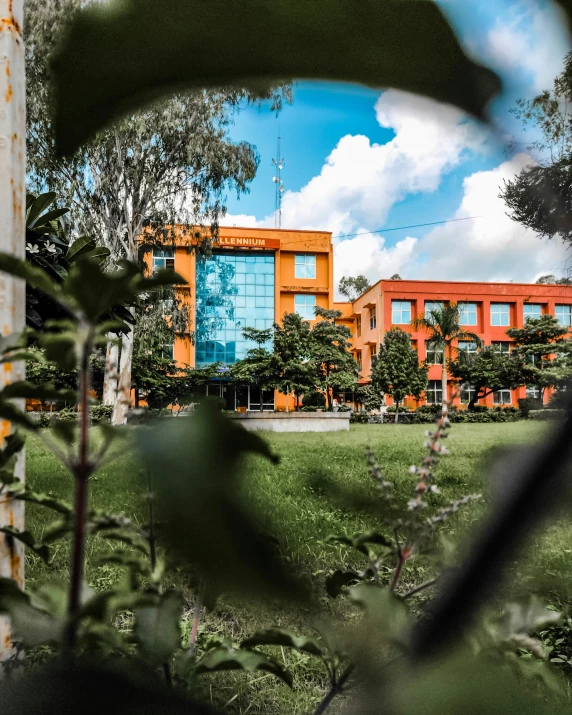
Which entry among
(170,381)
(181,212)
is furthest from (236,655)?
(181,212)

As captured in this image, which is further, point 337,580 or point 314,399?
point 314,399

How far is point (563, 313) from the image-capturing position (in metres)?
0.13

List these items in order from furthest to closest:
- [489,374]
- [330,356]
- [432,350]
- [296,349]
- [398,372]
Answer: [398,372] → [330,356] → [296,349] → [432,350] → [489,374]

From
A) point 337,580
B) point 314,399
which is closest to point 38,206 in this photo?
point 337,580

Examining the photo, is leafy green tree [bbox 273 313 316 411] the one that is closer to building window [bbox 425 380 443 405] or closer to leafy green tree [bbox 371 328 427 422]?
leafy green tree [bbox 371 328 427 422]

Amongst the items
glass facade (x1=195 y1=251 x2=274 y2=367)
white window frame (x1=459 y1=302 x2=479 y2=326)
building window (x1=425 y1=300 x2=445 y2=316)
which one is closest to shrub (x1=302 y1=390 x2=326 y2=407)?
building window (x1=425 y1=300 x2=445 y2=316)

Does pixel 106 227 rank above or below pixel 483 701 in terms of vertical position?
above

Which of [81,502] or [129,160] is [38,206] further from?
[81,502]

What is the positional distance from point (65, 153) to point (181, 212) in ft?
0.44

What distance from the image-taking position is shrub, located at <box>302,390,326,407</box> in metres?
10.9

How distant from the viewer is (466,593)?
89 millimetres

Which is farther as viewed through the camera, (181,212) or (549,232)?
(181,212)

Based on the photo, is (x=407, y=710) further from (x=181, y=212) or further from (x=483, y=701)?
(x=181, y=212)

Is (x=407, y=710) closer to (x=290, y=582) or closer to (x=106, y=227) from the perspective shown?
(x=290, y=582)
